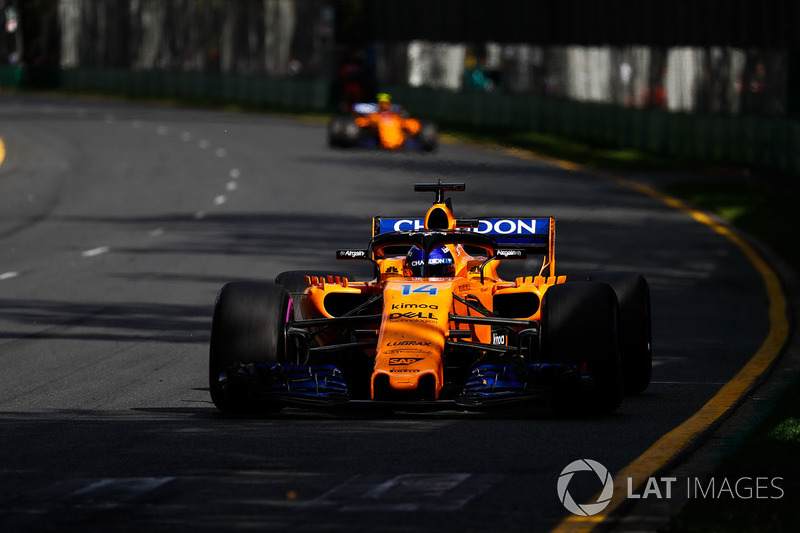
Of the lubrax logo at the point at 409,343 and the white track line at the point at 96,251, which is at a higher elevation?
the lubrax logo at the point at 409,343

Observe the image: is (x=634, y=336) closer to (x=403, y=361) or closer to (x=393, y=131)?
(x=403, y=361)

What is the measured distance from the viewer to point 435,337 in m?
11.0

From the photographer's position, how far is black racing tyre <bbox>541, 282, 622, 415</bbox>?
425 inches

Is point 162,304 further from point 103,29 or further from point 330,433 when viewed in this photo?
point 103,29

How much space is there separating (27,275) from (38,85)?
82044mm

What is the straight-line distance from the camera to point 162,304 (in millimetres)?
18281

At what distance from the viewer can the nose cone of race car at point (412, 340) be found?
10.7 metres

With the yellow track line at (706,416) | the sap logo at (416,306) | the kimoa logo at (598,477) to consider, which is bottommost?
the yellow track line at (706,416)

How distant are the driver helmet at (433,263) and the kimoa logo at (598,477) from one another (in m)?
3.00

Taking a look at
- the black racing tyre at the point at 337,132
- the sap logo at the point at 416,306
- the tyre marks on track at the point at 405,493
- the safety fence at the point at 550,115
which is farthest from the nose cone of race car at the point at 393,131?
the tyre marks on track at the point at 405,493

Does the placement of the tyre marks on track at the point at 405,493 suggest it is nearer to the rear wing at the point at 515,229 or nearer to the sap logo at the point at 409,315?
the sap logo at the point at 409,315

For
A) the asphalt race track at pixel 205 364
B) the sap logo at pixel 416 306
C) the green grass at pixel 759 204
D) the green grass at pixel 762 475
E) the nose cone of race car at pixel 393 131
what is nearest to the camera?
the green grass at pixel 762 475

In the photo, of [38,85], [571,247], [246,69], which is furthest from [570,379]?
[38,85]

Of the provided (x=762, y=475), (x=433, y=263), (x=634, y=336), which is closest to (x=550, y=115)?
(x=634, y=336)
